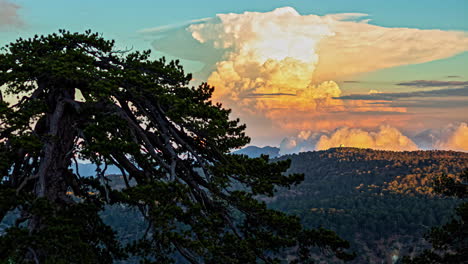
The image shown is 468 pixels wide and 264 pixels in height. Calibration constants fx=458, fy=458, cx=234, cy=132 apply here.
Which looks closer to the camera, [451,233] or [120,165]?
[120,165]

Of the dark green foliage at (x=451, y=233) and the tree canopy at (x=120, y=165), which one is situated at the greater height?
the tree canopy at (x=120, y=165)

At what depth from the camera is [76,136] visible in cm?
1761

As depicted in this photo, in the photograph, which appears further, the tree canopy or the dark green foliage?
the dark green foliage

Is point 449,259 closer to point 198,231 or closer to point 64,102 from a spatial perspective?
point 198,231

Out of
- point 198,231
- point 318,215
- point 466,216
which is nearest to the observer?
point 198,231

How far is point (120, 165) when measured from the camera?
59.3 ft

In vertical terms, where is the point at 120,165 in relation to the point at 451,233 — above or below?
above

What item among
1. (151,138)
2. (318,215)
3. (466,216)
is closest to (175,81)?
(151,138)

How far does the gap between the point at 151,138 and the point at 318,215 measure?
136m

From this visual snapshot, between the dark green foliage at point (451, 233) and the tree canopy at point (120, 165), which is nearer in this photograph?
the tree canopy at point (120, 165)

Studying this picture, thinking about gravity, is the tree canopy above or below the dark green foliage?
above

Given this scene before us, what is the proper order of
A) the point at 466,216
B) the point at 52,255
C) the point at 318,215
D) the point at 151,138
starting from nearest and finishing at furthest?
the point at 52,255 → the point at 151,138 → the point at 466,216 → the point at 318,215

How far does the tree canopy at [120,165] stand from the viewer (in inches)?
569

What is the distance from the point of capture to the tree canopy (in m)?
14.5
